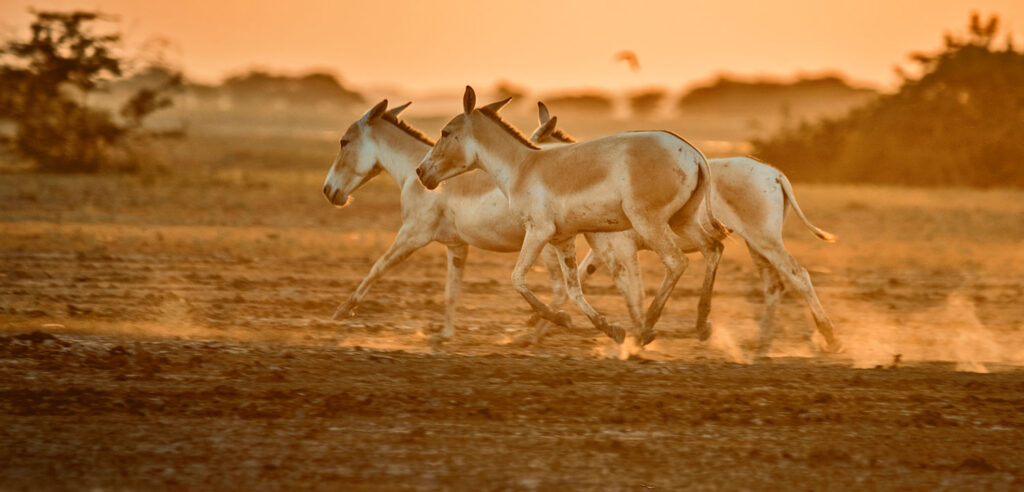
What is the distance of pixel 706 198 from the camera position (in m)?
9.74

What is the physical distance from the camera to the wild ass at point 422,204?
34.3ft

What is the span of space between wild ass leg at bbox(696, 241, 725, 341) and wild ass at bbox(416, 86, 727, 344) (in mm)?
20

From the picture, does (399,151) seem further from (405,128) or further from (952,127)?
(952,127)

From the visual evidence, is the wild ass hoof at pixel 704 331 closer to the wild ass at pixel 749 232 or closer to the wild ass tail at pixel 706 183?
the wild ass at pixel 749 232

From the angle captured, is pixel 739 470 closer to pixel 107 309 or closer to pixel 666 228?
pixel 666 228

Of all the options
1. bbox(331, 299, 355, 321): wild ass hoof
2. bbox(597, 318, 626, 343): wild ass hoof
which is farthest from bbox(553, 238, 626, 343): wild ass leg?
bbox(331, 299, 355, 321): wild ass hoof

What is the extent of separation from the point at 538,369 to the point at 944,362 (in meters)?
3.28

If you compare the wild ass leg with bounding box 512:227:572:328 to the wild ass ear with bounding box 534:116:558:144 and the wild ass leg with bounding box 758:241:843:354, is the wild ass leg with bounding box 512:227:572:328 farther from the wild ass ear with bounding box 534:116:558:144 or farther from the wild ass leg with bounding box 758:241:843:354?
the wild ass leg with bounding box 758:241:843:354

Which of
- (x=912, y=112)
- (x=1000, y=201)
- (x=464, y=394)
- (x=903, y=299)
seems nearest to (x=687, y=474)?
(x=464, y=394)

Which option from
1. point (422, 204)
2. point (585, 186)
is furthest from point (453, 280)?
point (585, 186)

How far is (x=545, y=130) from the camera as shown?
11000mm

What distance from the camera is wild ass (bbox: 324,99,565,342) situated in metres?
10.4

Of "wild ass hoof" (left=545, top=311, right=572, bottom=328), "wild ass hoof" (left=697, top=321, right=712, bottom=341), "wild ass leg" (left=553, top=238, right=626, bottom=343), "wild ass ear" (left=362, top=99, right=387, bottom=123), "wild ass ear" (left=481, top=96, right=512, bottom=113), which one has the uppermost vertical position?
"wild ass ear" (left=481, top=96, right=512, bottom=113)

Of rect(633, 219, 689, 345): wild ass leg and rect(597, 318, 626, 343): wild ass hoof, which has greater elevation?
rect(633, 219, 689, 345): wild ass leg
